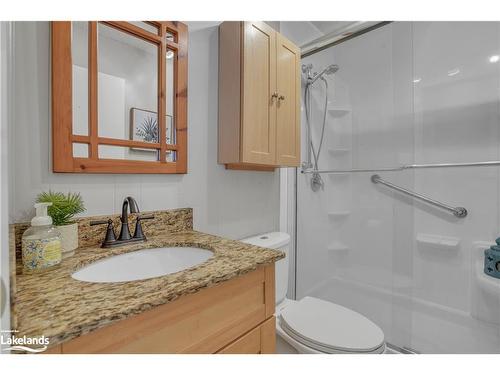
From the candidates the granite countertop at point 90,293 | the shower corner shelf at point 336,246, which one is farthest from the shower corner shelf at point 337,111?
the granite countertop at point 90,293

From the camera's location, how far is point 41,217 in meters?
0.63

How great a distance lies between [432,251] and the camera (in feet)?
5.45

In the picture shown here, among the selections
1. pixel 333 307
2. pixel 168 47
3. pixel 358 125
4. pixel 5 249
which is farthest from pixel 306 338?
pixel 358 125

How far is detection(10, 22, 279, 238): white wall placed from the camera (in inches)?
28.6

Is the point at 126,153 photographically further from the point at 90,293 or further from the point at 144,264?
the point at 90,293

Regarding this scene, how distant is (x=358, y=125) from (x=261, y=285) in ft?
4.97

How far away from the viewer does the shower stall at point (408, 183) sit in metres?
1.52

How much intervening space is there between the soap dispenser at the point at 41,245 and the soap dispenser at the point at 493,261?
1.96 metres

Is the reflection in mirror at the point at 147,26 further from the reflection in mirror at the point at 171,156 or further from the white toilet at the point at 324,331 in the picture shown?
the white toilet at the point at 324,331

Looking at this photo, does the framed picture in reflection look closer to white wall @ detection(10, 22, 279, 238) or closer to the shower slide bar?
white wall @ detection(10, 22, 279, 238)

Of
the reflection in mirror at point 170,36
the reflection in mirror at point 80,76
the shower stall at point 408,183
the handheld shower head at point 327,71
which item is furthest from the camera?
the handheld shower head at point 327,71

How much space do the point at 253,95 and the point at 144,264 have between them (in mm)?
831

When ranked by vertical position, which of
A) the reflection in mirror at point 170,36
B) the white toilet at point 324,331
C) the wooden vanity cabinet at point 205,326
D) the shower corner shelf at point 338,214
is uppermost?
the reflection in mirror at point 170,36
